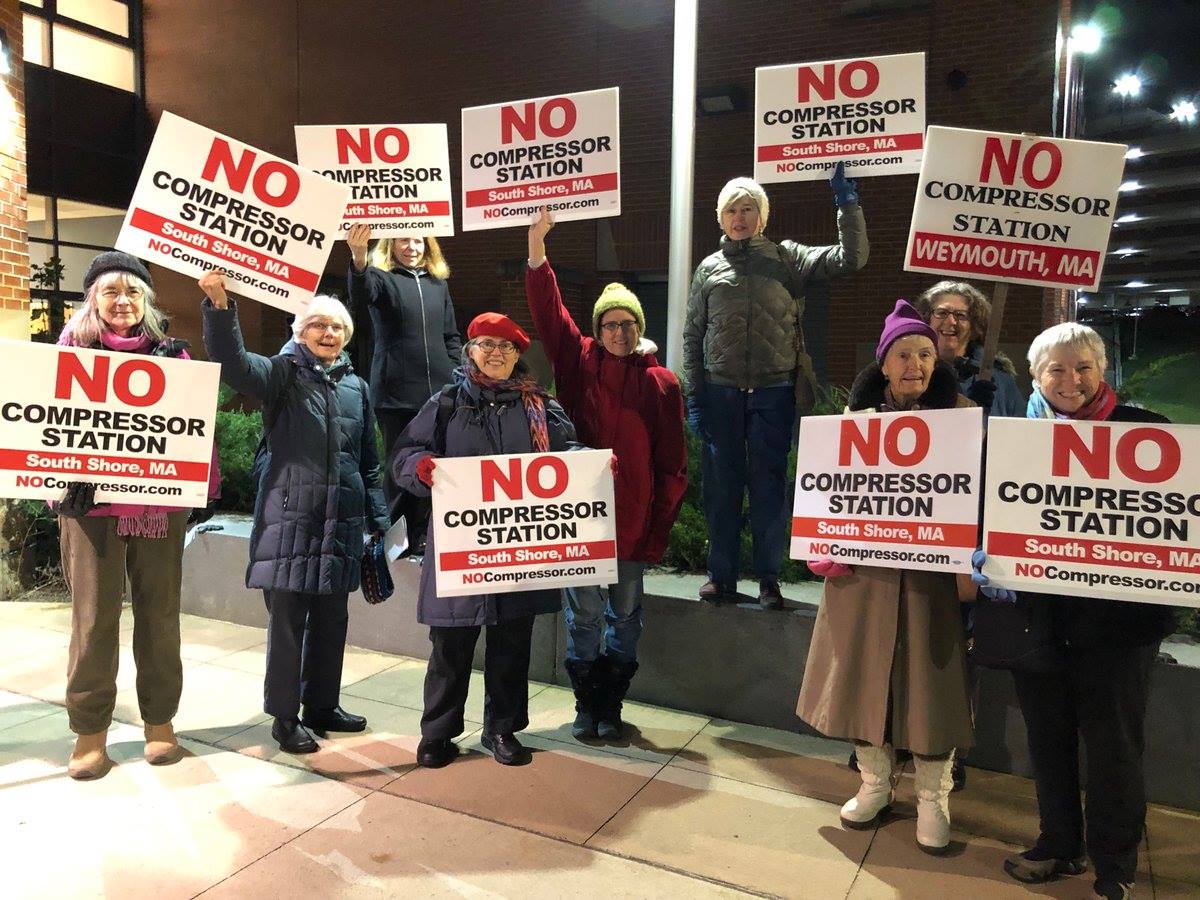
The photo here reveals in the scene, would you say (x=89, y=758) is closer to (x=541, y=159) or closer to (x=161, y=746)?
(x=161, y=746)

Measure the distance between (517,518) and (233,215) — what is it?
1729 millimetres

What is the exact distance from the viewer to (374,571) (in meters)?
4.17

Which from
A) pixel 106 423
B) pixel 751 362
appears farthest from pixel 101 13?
pixel 751 362

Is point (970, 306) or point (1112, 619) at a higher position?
point (970, 306)

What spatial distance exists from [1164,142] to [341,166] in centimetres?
1554

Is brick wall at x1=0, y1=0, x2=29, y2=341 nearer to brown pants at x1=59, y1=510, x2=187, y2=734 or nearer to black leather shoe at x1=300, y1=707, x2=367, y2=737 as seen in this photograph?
brown pants at x1=59, y1=510, x2=187, y2=734

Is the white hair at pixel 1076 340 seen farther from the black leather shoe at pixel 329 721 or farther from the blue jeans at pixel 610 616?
the black leather shoe at pixel 329 721

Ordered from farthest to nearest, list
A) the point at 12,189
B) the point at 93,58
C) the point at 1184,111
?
the point at 93,58, the point at 1184,111, the point at 12,189

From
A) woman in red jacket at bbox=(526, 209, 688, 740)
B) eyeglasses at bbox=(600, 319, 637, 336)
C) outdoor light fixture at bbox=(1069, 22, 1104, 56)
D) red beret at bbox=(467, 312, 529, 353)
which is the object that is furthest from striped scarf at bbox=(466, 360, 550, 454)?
outdoor light fixture at bbox=(1069, 22, 1104, 56)

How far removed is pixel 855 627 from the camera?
325 cm

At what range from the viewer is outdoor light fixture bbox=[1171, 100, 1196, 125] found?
14.4 m

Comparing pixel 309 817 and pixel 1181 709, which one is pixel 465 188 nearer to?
pixel 309 817

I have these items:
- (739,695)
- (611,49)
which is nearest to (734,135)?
(611,49)

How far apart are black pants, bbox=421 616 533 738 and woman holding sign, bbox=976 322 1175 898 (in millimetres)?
1992
